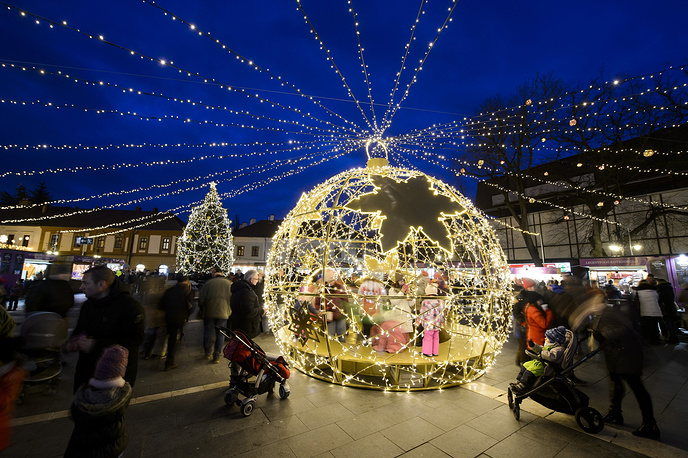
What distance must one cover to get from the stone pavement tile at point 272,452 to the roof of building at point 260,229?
3753cm

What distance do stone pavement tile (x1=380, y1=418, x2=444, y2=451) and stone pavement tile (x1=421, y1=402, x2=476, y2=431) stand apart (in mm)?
110

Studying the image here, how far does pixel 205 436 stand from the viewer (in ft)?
10.5

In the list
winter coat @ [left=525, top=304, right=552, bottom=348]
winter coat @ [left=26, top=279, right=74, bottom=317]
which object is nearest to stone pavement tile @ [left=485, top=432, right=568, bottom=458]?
winter coat @ [left=525, top=304, right=552, bottom=348]

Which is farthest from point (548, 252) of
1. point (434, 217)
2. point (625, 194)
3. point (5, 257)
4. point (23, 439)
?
point (5, 257)

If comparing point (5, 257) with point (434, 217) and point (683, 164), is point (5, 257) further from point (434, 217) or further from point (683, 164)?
point (683, 164)

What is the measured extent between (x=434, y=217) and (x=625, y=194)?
69.9ft

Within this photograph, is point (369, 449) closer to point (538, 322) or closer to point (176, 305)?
point (538, 322)

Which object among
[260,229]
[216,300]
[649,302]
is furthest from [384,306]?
[260,229]

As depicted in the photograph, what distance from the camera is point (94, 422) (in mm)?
2025

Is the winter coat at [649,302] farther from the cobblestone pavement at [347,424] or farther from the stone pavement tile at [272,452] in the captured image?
the stone pavement tile at [272,452]

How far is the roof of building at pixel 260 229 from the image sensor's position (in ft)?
132

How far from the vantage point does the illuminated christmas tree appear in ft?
71.9

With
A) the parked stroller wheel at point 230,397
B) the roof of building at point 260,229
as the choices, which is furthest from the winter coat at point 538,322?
the roof of building at point 260,229

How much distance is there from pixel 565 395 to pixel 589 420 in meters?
0.30
